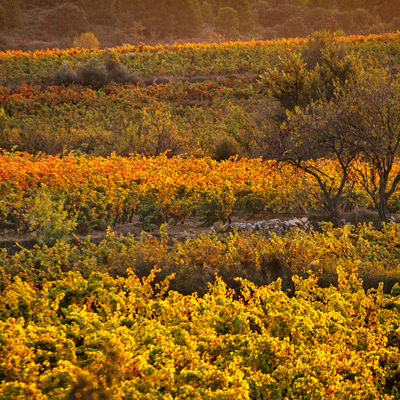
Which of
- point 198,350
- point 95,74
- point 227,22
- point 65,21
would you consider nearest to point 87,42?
point 65,21

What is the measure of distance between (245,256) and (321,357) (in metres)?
2.41

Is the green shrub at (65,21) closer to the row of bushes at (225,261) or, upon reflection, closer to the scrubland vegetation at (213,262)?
the scrubland vegetation at (213,262)

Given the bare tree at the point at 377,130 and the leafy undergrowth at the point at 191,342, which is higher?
the bare tree at the point at 377,130

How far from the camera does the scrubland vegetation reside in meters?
2.42

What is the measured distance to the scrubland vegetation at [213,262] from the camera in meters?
2.42

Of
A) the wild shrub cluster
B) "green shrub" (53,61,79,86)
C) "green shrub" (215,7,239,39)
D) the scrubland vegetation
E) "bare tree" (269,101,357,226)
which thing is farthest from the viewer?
"green shrub" (215,7,239,39)

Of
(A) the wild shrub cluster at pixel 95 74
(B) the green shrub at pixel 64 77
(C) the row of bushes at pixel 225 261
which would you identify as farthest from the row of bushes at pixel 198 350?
(B) the green shrub at pixel 64 77

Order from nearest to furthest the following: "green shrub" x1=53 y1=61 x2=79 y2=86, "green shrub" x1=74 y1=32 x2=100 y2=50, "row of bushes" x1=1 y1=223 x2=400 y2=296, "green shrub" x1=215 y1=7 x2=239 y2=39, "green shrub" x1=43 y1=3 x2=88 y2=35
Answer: "row of bushes" x1=1 y1=223 x2=400 y2=296, "green shrub" x1=53 y1=61 x2=79 y2=86, "green shrub" x1=74 y1=32 x2=100 y2=50, "green shrub" x1=43 y1=3 x2=88 y2=35, "green shrub" x1=215 y1=7 x2=239 y2=39

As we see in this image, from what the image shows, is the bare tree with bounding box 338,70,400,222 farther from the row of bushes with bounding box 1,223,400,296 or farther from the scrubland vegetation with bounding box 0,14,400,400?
the row of bushes with bounding box 1,223,400,296

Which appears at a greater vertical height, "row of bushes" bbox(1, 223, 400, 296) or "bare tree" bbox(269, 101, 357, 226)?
"bare tree" bbox(269, 101, 357, 226)

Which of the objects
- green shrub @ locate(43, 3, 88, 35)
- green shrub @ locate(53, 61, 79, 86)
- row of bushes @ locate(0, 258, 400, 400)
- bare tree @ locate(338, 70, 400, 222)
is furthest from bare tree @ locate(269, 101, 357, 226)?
green shrub @ locate(43, 3, 88, 35)

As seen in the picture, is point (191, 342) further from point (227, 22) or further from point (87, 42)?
point (227, 22)

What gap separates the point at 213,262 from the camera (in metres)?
4.71

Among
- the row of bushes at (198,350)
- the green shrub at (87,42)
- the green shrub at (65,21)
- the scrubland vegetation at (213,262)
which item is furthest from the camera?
the green shrub at (65,21)
